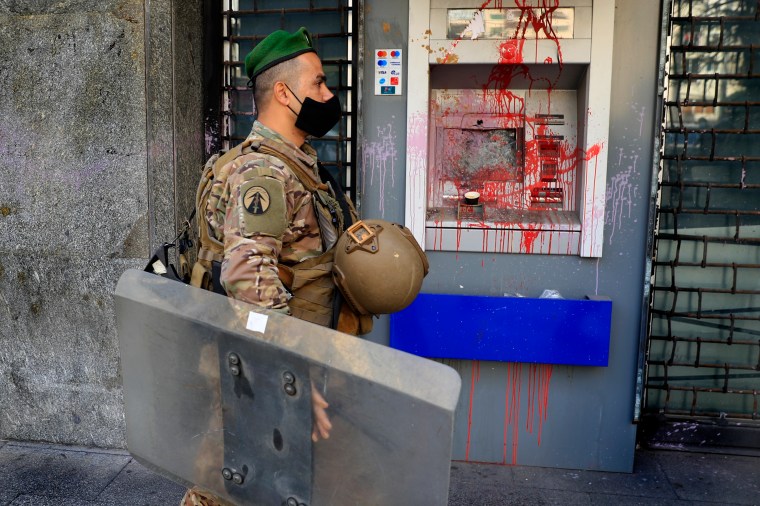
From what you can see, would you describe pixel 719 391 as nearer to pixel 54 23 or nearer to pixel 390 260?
pixel 390 260

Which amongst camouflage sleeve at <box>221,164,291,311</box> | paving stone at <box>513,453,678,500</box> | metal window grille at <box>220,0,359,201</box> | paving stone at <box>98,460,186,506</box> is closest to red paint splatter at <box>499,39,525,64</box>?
metal window grille at <box>220,0,359,201</box>

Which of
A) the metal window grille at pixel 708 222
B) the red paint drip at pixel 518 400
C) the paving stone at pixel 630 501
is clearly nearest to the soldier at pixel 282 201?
the red paint drip at pixel 518 400

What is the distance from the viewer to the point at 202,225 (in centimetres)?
221

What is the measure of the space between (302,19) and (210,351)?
2713 mm

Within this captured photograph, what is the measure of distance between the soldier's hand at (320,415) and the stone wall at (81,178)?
8.50 feet

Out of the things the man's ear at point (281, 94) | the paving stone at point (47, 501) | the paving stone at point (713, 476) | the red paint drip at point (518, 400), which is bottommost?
the paving stone at point (47, 501)

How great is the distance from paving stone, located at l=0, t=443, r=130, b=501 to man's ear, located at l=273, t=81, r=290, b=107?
2.55 m

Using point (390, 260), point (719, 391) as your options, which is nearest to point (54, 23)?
point (390, 260)

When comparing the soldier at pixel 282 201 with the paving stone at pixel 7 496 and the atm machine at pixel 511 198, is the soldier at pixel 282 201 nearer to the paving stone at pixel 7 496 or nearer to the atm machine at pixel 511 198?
the atm machine at pixel 511 198

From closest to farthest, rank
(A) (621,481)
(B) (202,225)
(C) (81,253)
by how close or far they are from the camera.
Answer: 1. (B) (202,225)
2. (A) (621,481)
3. (C) (81,253)

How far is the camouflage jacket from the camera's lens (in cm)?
187

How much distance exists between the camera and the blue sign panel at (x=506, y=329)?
3531 millimetres

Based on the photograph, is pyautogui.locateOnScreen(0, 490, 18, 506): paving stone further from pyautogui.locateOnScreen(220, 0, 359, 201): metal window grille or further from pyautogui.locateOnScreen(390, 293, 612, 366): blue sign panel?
pyautogui.locateOnScreen(220, 0, 359, 201): metal window grille

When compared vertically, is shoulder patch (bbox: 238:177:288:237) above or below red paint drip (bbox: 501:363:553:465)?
above
